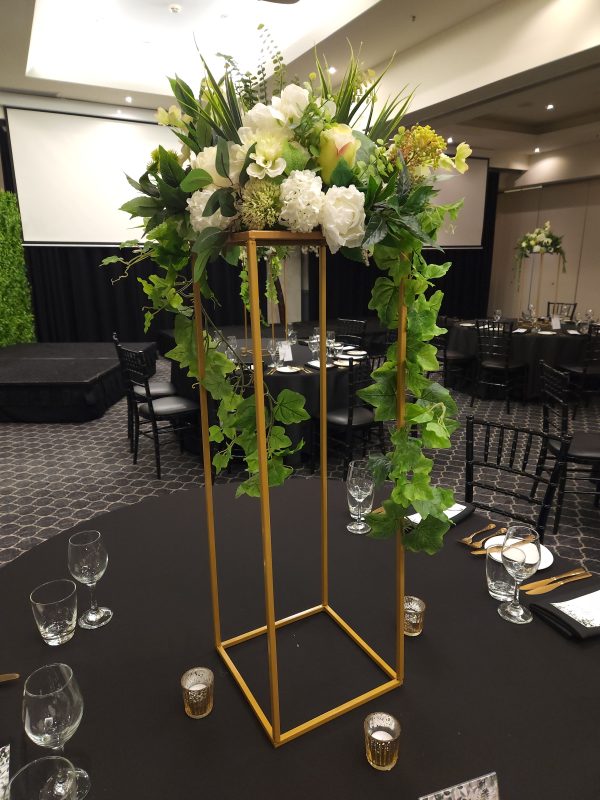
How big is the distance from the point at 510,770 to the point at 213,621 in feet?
2.00

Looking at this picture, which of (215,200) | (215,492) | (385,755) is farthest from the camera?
(215,492)

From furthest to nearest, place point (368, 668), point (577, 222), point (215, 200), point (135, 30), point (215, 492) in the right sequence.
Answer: point (577, 222) → point (135, 30) → point (215, 492) → point (368, 668) → point (215, 200)

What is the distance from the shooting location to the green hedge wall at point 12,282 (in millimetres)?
7309

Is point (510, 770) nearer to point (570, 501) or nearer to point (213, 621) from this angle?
point (213, 621)

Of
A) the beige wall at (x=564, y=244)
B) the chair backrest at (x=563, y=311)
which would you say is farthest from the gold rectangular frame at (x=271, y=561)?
the beige wall at (x=564, y=244)

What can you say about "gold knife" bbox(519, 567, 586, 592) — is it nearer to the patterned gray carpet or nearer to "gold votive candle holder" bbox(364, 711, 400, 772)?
"gold votive candle holder" bbox(364, 711, 400, 772)

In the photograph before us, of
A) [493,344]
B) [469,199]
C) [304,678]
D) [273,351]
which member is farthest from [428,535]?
[469,199]

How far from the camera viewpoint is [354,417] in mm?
3918

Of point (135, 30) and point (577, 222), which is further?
point (577, 222)

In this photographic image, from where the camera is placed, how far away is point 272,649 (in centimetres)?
84

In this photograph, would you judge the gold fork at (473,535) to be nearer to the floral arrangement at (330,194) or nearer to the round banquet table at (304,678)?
the round banquet table at (304,678)

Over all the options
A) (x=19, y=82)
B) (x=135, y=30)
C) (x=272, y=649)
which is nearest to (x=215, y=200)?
(x=272, y=649)

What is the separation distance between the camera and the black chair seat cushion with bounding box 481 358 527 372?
19.2ft

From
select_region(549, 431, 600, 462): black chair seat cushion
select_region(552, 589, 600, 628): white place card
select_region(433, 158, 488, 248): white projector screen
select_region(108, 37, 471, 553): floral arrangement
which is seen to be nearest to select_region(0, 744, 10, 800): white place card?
select_region(108, 37, 471, 553): floral arrangement
